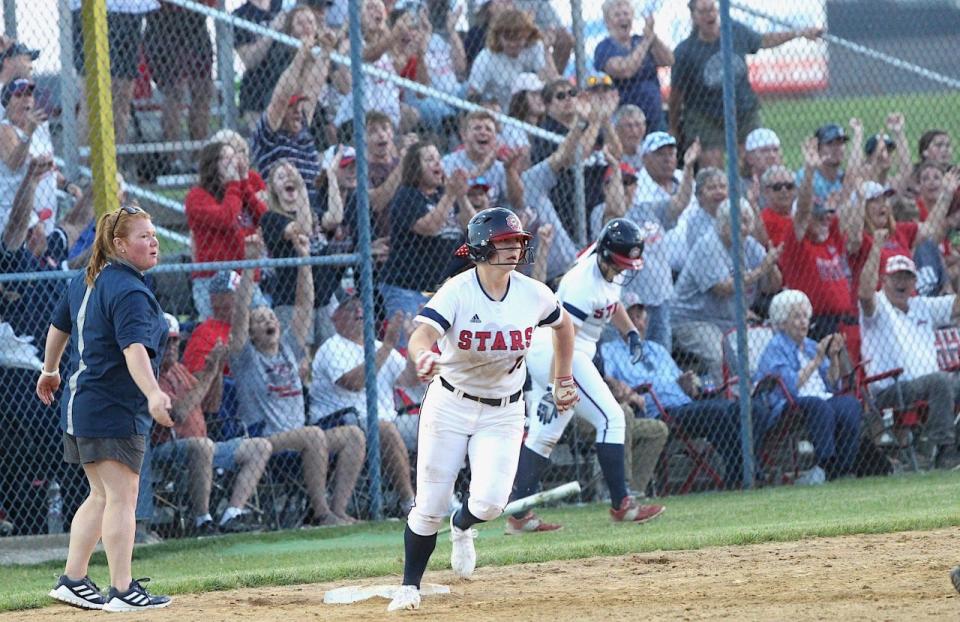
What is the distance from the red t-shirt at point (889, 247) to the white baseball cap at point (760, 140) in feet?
3.59

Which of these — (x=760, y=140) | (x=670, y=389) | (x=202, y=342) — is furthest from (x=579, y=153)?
(x=202, y=342)

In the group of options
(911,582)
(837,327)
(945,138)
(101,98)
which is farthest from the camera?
(945,138)

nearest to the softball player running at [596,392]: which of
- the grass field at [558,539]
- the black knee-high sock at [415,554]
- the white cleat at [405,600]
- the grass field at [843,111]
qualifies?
the grass field at [558,539]

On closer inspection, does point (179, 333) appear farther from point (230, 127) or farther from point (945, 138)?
point (945, 138)

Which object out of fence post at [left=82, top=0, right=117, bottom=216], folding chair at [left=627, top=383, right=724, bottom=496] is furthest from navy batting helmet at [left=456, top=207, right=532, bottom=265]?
folding chair at [left=627, top=383, right=724, bottom=496]

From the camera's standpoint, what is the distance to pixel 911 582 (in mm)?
6711

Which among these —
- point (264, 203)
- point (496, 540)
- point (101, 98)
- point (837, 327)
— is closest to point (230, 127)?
point (264, 203)

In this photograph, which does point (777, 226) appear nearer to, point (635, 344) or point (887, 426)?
point (887, 426)

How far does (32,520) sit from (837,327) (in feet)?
21.4

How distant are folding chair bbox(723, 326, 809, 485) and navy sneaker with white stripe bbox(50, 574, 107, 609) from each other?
626 cm

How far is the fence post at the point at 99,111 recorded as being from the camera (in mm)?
9664

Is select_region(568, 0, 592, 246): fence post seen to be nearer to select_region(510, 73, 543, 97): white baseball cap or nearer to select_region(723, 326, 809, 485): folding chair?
Answer: select_region(510, 73, 543, 97): white baseball cap

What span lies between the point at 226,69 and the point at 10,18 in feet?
5.73

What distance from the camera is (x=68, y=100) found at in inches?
409
